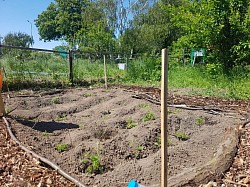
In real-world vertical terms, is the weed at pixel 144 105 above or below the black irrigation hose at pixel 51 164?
above

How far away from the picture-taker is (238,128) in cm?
361

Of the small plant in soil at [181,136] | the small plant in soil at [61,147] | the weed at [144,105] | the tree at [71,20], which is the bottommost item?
the small plant in soil at [61,147]

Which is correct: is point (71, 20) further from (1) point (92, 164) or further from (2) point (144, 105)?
(1) point (92, 164)

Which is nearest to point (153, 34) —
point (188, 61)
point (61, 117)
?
point (188, 61)

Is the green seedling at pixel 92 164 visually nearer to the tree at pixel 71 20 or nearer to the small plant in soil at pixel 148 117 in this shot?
the small plant in soil at pixel 148 117

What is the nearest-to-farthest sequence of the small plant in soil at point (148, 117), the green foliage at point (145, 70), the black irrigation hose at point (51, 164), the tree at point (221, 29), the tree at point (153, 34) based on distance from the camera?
1. the black irrigation hose at point (51, 164)
2. the small plant in soil at point (148, 117)
3. the tree at point (221, 29)
4. the green foliage at point (145, 70)
5. the tree at point (153, 34)

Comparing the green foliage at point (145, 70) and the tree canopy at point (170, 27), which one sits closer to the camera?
the tree canopy at point (170, 27)

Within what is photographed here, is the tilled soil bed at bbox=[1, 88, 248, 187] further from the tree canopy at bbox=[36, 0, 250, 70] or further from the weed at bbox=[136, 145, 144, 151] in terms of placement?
the tree canopy at bbox=[36, 0, 250, 70]

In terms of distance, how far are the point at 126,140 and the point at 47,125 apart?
1.29 metres

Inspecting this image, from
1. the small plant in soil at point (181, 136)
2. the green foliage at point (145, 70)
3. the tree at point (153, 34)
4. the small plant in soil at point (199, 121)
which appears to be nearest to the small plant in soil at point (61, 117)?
the small plant in soil at point (181, 136)

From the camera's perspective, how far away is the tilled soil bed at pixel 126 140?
8.44 feet

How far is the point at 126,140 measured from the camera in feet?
10.6

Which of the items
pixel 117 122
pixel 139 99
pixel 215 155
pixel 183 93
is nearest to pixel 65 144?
pixel 117 122

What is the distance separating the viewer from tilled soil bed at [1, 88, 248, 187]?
2572 mm
